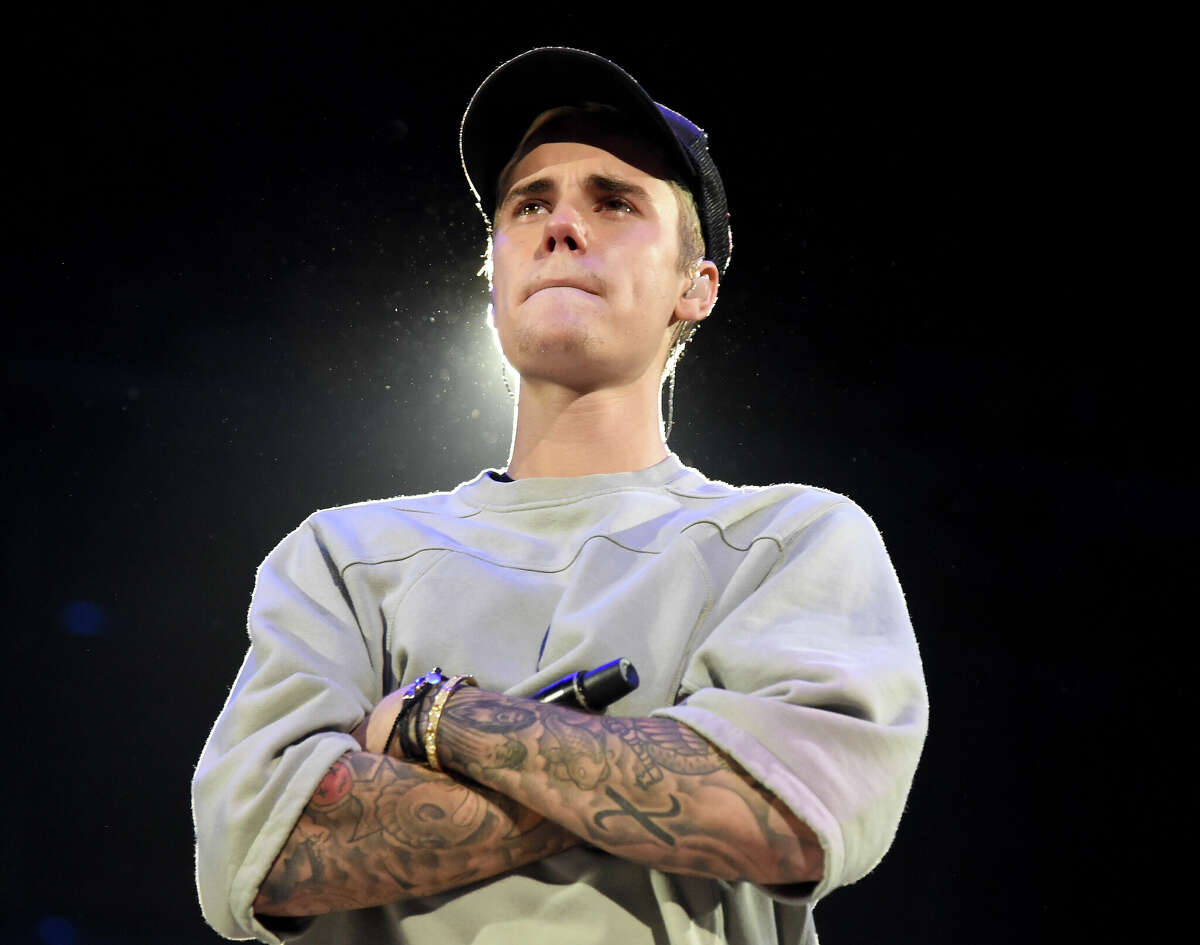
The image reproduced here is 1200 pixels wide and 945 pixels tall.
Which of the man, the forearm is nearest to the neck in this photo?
the man

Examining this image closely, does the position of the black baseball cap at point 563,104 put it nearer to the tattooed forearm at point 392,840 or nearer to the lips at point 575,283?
the lips at point 575,283

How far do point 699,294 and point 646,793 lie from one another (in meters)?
1.16

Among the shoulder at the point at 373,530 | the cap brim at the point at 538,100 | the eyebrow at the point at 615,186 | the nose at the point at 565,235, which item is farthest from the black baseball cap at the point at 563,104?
the shoulder at the point at 373,530

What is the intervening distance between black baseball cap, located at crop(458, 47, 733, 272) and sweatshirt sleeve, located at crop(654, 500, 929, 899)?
32.0 inches

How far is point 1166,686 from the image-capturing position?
364 centimetres

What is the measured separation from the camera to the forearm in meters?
1.17

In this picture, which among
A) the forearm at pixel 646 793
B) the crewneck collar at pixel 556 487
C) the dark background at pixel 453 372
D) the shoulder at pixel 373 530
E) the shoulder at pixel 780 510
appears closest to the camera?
the forearm at pixel 646 793

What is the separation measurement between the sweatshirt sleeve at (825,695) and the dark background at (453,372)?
198cm

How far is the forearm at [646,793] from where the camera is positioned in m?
1.17

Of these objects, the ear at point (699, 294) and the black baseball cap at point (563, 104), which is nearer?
the black baseball cap at point (563, 104)

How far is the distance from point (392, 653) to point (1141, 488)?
10.2 feet

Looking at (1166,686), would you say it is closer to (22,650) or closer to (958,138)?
(958,138)

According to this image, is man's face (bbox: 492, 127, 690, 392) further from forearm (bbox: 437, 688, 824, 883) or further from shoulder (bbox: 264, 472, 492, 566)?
forearm (bbox: 437, 688, 824, 883)

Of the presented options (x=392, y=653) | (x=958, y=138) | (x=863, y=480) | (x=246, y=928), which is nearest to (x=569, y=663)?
(x=392, y=653)
